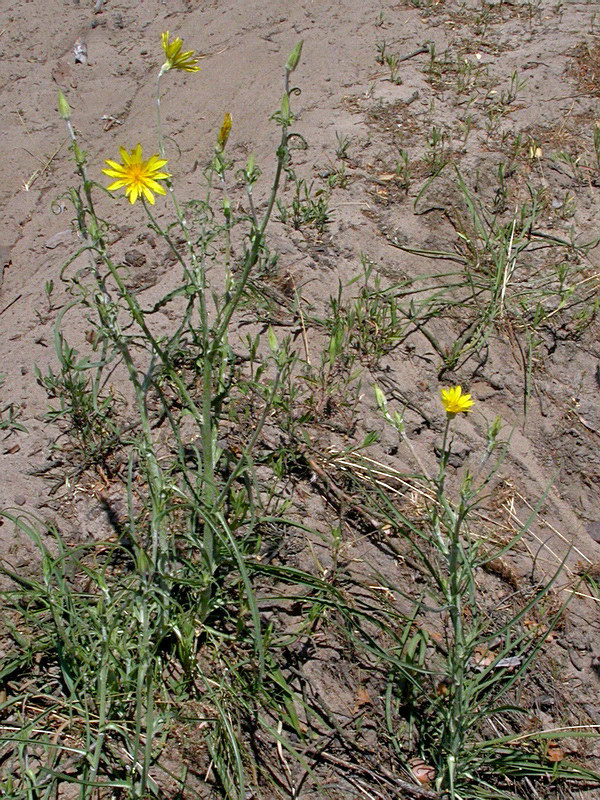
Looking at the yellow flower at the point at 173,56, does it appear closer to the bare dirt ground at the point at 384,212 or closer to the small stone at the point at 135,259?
the bare dirt ground at the point at 384,212

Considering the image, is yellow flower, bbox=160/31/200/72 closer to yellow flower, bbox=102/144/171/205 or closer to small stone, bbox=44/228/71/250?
yellow flower, bbox=102/144/171/205

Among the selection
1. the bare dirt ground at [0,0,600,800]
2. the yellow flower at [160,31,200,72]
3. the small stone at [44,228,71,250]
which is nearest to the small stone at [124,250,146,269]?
the bare dirt ground at [0,0,600,800]

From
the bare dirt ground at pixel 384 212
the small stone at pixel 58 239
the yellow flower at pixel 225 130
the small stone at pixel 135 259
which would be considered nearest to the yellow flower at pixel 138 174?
the yellow flower at pixel 225 130

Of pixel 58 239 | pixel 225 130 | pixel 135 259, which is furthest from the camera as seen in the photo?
pixel 58 239

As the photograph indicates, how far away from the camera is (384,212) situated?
10.9 feet

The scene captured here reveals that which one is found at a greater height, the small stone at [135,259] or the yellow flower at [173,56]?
the yellow flower at [173,56]

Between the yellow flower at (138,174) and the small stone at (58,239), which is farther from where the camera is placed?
the small stone at (58,239)

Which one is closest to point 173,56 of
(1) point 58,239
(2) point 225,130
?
(2) point 225,130

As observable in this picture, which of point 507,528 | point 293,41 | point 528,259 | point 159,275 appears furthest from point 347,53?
point 507,528

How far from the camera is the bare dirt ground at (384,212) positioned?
2.41 m

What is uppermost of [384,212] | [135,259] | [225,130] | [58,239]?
[225,130]

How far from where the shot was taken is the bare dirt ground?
241 centimetres

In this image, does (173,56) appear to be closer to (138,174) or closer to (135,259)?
(138,174)

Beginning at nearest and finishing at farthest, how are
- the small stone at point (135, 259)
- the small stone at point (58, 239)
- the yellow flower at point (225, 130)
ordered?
the yellow flower at point (225, 130), the small stone at point (135, 259), the small stone at point (58, 239)
